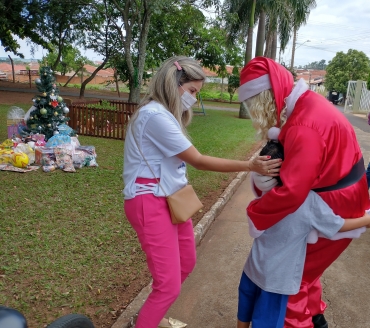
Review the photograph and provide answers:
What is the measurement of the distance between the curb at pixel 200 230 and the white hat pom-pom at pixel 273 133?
167cm

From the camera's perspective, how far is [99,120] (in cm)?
990

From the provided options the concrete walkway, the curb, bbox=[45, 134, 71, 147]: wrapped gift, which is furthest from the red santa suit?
bbox=[45, 134, 71, 147]: wrapped gift

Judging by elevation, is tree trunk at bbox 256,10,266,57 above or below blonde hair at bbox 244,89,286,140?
above

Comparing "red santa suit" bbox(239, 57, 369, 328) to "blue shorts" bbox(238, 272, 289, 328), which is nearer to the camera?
"red santa suit" bbox(239, 57, 369, 328)

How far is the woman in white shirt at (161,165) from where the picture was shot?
1.98 meters

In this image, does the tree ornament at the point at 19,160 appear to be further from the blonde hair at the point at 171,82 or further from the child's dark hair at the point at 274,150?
the child's dark hair at the point at 274,150

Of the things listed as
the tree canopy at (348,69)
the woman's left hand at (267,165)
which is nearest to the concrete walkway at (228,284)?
the woman's left hand at (267,165)

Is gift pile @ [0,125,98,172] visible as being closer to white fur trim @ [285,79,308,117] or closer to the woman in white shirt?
the woman in white shirt

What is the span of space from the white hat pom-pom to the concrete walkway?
5.17 ft

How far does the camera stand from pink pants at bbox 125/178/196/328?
205 centimetres

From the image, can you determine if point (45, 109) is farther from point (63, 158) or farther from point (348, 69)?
point (348, 69)

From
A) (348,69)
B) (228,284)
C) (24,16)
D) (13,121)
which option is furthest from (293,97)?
(348,69)

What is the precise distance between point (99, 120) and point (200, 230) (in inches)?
253

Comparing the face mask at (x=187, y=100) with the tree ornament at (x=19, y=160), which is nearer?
the face mask at (x=187, y=100)
